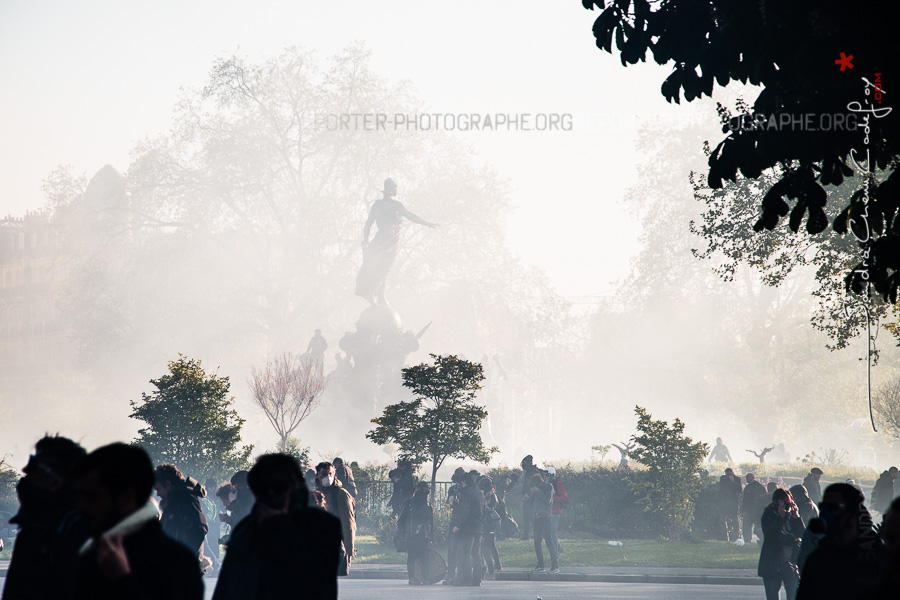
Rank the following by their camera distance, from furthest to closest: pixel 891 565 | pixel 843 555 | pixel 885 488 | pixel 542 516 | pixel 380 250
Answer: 1. pixel 380 250
2. pixel 885 488
3. pixel 542 516
4. pixel 843 555
5. pixel 891 565

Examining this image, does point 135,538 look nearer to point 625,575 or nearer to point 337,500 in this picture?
point 337,500

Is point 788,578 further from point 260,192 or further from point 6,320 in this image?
point 6,320

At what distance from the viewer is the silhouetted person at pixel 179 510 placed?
8664 mm

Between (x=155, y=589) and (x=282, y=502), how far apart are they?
2.70 feet

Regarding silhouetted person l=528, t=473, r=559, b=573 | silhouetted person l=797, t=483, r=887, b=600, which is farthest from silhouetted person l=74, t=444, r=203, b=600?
silhouetted person l=528, t=473, r=559, b=573

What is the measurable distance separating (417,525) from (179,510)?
19.4 feet

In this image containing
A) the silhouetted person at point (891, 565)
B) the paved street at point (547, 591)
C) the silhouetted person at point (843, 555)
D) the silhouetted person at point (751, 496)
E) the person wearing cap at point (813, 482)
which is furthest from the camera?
the silhouetted person at point (751, 496)

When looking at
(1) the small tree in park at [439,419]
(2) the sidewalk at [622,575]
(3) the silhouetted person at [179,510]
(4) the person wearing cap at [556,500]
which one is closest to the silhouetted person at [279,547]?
(3) the silhouetted person at [179,510]

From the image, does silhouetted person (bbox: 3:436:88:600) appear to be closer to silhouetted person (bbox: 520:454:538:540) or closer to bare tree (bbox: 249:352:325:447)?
silhouetted person (bbox: 520:454:538:540)

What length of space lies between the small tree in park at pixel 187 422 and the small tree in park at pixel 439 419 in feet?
9.79

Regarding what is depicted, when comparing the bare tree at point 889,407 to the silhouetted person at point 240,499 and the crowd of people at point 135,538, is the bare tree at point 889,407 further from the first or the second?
the crowd of people at point 135,538

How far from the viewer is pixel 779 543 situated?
9578mm

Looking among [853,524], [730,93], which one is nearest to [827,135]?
[853,524]

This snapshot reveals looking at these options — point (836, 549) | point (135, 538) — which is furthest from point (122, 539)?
point (836, 549)
